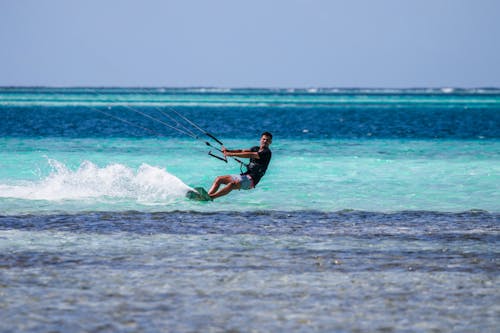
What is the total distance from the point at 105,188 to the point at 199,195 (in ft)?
8.87

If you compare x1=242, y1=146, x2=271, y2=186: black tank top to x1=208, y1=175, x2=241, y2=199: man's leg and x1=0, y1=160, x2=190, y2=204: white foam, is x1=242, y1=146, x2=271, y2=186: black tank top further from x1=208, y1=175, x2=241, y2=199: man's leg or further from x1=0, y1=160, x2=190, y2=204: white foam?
x1=0, y1=160, x2=190, y2=204: white foam

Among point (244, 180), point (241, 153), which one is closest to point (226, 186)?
point (244, 180)

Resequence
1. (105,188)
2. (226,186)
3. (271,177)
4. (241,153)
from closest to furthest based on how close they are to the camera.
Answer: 1. (241,153)
2. (226,186)
3. (105,188)
4. (271,177)

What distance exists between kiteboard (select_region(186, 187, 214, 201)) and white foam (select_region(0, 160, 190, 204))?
672 mm

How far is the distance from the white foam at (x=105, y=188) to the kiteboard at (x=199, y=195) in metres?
0.67

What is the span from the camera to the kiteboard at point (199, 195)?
1658 centimetres

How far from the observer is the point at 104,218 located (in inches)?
575

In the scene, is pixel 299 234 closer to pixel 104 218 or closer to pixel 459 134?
pixel 104 218

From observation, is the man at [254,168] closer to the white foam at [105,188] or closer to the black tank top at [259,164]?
the black tank top at [259,164]

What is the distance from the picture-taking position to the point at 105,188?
18.3 m

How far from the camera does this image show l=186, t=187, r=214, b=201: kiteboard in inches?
653

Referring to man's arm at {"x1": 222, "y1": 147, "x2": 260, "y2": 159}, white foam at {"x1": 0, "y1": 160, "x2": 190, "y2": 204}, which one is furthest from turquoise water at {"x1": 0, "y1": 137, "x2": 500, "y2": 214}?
man's arm at {"x1": 222, "y1": 147, "x2": 260, "y2": 159}

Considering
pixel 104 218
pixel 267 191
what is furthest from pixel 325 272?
pixel 267 191

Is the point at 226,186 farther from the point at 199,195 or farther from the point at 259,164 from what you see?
the point at 259,164
